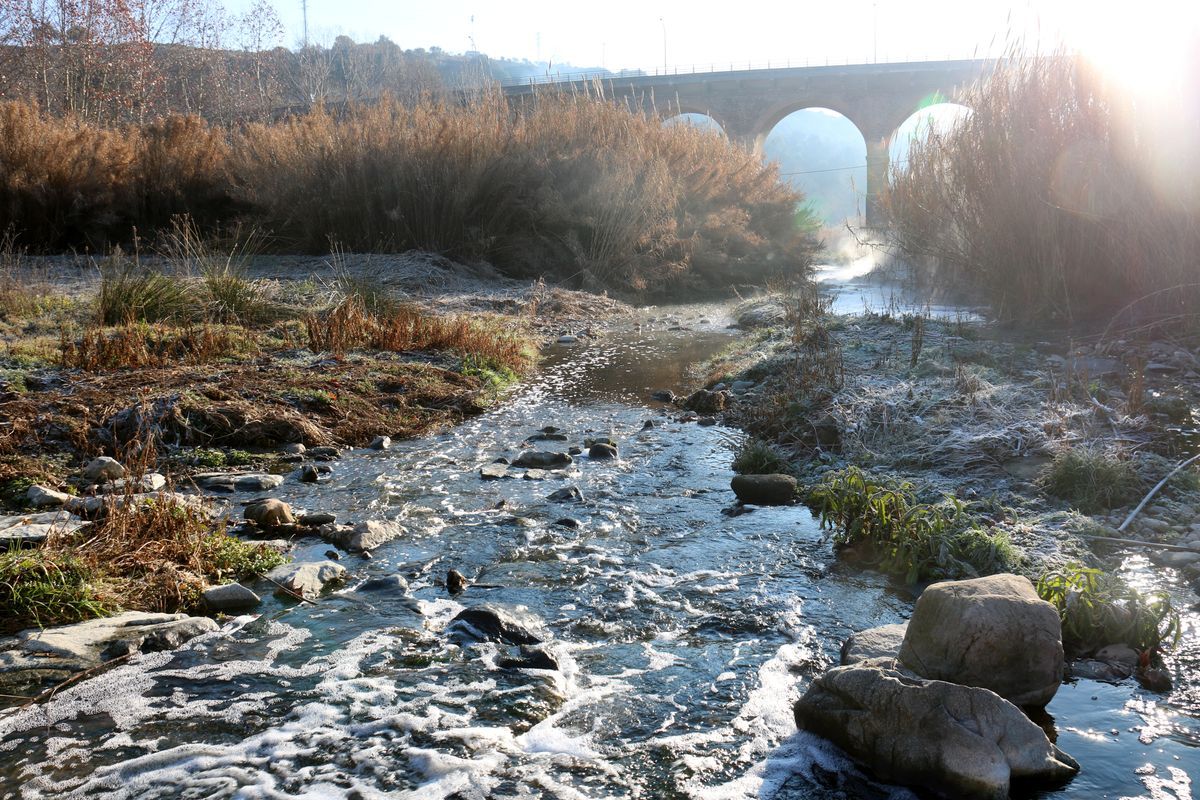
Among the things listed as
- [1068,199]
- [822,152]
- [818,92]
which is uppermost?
[822,152]

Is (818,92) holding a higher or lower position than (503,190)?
higher

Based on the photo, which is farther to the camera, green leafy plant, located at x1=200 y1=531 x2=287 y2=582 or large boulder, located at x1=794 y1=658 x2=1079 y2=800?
green leafy plant, located at x1=200 y1=531 x2=287 y2=582

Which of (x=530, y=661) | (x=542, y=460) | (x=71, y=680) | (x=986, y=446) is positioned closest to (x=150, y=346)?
(x=542, y=460)

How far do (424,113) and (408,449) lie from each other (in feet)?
30.2

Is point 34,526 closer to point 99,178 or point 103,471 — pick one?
point 103,471

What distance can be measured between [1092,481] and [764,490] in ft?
4.79

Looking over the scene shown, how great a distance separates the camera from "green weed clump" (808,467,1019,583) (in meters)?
3.51

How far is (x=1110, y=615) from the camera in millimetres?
2891

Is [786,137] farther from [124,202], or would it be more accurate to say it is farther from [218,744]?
[218,744]

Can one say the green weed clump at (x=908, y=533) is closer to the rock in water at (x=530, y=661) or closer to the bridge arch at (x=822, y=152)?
the rock in water at (x=530, y=661)

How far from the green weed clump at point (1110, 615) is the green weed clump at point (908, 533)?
426mm

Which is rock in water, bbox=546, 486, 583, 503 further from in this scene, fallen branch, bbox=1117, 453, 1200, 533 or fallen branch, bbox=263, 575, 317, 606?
fallen branch, bbox=1117, 453, 1200, 533

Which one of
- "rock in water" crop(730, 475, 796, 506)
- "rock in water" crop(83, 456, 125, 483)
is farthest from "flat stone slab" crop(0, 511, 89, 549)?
"rock in water" crop(730, 475, 796, 506)

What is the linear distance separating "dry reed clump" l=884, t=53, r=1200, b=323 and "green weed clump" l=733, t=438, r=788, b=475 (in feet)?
11.8
